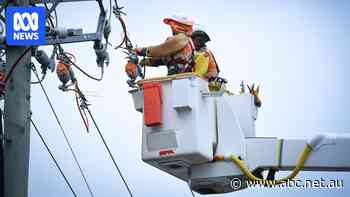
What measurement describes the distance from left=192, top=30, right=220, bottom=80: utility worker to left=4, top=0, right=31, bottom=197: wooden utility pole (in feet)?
5.36

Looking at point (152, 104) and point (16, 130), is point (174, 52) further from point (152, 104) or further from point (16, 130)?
point (16, 130)

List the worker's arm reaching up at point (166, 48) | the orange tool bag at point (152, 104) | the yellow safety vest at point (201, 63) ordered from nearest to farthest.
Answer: the orange tool bag at point (152, 104) → the worker's arm reaching up at point (166, 48) → the yellow safety vest at point (201, 63)

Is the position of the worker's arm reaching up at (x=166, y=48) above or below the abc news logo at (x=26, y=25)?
below

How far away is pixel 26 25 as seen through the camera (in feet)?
20.7

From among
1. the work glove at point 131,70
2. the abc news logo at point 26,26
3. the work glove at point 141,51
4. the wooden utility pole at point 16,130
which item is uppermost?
the abc news logo at point 26,26

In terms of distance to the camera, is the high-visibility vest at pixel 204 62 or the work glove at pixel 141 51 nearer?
the work glove at pixel 141 51

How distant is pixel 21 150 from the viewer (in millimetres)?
6395

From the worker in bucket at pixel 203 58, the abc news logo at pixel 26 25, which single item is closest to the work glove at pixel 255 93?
the worker in bucket at pixel 203 58

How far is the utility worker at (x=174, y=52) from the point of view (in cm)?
659

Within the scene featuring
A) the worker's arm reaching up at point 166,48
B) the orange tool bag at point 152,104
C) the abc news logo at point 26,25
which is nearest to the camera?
the orange tool bag at point 152,104

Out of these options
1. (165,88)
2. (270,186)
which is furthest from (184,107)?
(270,186)

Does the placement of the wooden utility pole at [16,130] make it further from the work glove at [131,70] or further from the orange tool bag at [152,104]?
the orange tool bag at [152,104]

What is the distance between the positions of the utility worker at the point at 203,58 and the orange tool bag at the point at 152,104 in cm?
72

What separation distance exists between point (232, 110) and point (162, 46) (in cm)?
88
